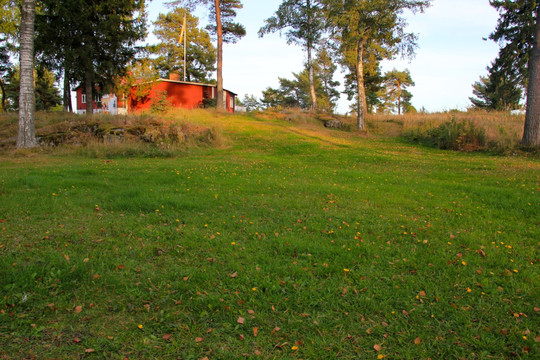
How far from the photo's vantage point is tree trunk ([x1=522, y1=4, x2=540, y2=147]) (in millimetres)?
13815

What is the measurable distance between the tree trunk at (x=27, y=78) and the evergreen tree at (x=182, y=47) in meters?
32.0

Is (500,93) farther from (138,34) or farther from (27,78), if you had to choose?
(27,78)

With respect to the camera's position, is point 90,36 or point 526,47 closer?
point 90,36

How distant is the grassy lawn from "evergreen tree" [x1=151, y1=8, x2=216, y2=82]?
137 ft

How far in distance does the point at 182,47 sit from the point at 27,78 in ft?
117

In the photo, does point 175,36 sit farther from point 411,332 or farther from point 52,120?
point 411,332

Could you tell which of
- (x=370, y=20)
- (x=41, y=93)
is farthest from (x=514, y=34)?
(x=41, y=93)

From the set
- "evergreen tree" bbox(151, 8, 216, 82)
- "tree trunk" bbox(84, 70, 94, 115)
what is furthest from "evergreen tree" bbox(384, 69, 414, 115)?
"tree trunk" bbox(84, 70, 94, 115)

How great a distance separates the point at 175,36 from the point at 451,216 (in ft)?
155

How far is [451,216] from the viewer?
5.73 m

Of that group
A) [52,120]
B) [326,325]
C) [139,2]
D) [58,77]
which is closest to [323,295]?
[326,325]

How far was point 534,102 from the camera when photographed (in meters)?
14.1

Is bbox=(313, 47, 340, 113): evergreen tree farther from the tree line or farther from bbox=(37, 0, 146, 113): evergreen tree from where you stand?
bbox=(37, 0, 146, 113): evergreen tree

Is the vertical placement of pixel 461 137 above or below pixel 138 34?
below
